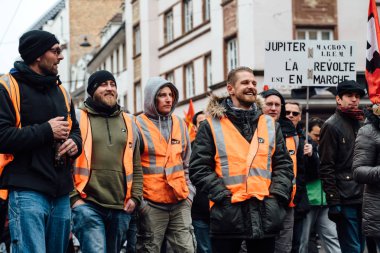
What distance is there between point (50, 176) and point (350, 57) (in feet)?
23.4

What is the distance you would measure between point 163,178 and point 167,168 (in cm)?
11

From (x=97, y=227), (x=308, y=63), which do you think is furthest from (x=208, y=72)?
(x=97, y=227)

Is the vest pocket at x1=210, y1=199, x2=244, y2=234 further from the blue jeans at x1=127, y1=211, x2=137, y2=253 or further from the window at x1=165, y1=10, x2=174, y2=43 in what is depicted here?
the window at x1=165, y1=10, x2=174, y2=43

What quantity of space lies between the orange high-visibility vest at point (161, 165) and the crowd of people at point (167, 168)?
12mm

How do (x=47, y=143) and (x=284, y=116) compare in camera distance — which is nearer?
(x=47, y=143)

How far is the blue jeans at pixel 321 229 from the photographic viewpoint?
404 inches

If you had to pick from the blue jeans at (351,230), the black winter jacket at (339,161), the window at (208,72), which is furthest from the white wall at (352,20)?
the blue jeans at (351,230)

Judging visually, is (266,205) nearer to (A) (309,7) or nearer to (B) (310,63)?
(B) (310,63)

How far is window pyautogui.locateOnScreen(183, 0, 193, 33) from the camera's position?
3550 centimetres

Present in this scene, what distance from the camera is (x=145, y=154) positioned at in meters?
8.71

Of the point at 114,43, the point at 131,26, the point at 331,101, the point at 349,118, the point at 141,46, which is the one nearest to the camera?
the point at 349,118

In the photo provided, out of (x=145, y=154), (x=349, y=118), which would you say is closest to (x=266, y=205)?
(x=145, y=154)

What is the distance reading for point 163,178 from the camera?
866cm

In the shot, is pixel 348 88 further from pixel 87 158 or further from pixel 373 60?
pixel 87 158
